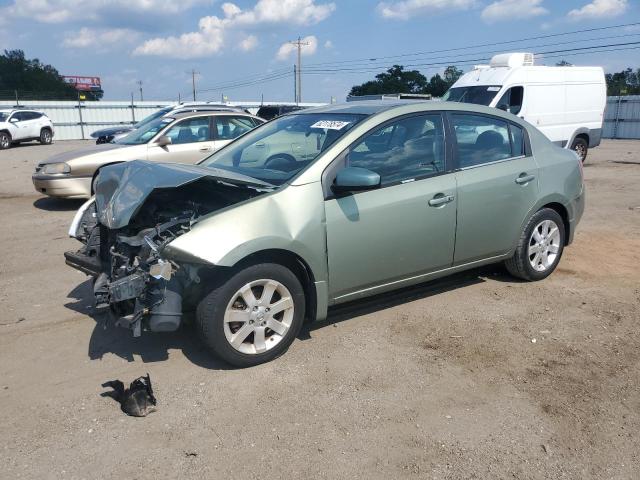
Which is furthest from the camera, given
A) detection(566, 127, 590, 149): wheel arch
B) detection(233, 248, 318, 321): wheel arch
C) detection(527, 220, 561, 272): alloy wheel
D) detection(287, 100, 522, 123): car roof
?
detection(566, 127, 590, 149): wheel arch

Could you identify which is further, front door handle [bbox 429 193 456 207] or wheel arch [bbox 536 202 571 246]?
wheel arch [bbox 536 202 571 246]

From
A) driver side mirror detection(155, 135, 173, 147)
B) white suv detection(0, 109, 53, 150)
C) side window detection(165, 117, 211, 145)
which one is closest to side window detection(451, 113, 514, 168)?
driver side mirror detection(155, 135, 173, 147)

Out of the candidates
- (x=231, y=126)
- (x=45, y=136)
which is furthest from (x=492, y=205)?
(x=45, y=136)

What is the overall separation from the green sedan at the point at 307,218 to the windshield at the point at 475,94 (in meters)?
9.75

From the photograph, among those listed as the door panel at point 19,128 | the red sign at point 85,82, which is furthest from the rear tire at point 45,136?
the red sign at point 85,82

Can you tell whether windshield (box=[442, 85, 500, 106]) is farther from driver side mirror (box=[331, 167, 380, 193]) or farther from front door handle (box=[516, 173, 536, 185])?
driver side mirror (box=[331, 167, 380, 193])

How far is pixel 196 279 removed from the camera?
12.0 feet

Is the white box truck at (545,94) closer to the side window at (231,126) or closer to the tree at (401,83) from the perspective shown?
the side window at (231,126)

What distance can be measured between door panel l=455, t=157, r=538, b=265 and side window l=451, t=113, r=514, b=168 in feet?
0.29

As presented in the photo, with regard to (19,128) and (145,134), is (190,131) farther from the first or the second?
(19,128)

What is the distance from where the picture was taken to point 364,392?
3.64 metres

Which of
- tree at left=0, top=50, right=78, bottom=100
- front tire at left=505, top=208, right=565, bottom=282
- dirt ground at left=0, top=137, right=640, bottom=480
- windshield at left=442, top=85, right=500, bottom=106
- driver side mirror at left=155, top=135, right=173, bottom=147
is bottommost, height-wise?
dirt ground at left=0, top=137, right=640, bottom=480

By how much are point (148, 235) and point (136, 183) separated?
41 centimetres

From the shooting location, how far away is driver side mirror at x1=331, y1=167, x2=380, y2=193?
3.99 m
